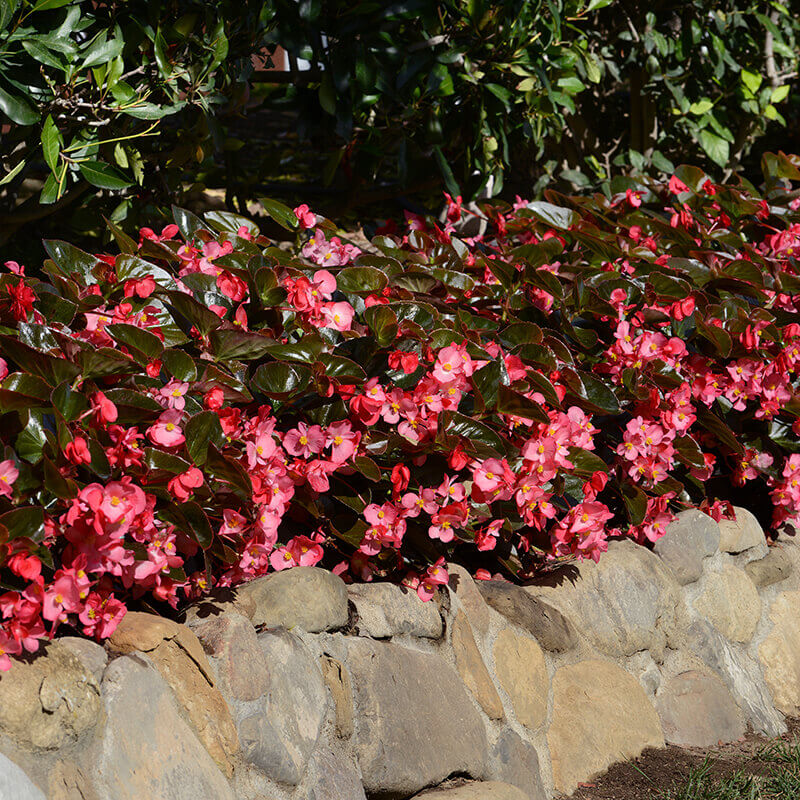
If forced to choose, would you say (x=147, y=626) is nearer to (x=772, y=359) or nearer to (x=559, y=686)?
(x=559, y=686)

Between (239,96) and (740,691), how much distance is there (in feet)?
8.70

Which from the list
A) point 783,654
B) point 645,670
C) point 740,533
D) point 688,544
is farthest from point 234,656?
point 783,654

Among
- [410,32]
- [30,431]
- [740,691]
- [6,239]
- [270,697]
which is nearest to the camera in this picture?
[30,431]

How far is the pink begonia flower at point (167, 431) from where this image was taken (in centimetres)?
174

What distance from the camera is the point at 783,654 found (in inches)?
122

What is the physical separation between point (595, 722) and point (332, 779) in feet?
2.95

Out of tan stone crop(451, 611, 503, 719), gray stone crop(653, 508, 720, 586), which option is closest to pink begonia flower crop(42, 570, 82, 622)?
tan stone crop(451, 611, 503, 719)

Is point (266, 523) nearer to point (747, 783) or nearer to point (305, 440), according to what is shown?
point (305, 440)

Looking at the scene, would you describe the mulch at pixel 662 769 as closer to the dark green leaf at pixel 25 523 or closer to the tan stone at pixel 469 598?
the tan stone at pixel 469 598

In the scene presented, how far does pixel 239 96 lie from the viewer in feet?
11.3

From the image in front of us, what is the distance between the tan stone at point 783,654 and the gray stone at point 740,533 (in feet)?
0.71

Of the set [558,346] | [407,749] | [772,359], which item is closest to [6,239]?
[558,346]

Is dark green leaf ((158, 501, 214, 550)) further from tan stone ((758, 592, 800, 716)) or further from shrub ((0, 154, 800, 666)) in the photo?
tan stone ((758, 592, 800, 716))

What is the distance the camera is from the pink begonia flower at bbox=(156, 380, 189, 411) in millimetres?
1834
